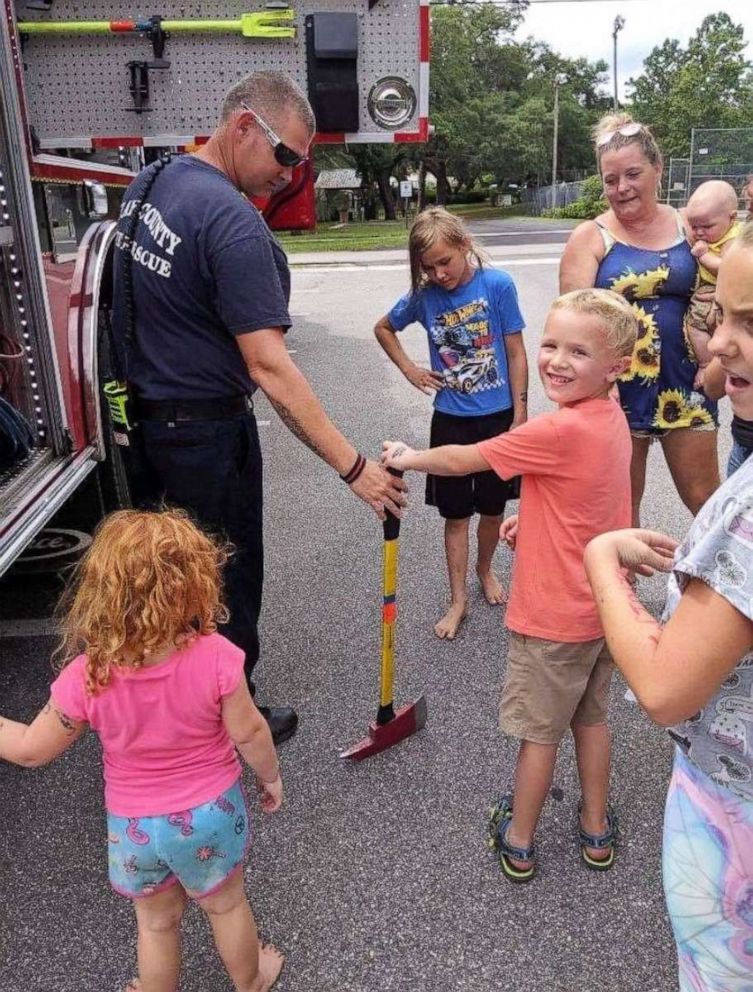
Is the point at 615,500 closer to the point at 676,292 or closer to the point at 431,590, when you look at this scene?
the point at 676,292

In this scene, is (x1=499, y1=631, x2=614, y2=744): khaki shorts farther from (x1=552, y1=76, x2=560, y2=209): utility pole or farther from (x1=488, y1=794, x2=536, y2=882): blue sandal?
(x1=552, y1=76, x2=560, y2=209): utility pole

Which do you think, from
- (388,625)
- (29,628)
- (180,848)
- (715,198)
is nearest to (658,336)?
(715,198)

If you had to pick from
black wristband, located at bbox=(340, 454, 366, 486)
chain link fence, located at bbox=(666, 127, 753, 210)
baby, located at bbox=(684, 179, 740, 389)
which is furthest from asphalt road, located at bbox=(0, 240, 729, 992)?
chain link fence, located at bbox=(666, 127, 753, 210)

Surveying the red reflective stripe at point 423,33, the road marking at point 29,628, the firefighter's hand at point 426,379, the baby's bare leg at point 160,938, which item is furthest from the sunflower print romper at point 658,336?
the road marking at point 29,628

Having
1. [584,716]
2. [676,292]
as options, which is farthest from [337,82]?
[584,716]

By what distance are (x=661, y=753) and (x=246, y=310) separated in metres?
1.96

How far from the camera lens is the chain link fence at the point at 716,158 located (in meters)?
27.2

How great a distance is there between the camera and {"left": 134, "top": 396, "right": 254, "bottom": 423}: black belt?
2471 mm

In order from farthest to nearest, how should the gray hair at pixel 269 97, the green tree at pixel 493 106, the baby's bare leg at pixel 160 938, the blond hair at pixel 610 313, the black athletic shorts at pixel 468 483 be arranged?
the green tree at pixel 493 106 < the black athletic shorts at pixel 468 483 < the gray hair at pixel 269 97 < the blond hair at pixel 610 313 < the baby's bare leg at pixel 160 938

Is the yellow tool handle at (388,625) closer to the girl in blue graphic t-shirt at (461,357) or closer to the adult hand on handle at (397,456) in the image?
the adult hand on handle at (397,456)

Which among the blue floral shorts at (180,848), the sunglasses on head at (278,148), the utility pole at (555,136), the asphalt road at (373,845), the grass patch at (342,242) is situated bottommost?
the asphalt road at (373,845)

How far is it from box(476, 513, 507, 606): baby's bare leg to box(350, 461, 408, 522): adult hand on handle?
122cm

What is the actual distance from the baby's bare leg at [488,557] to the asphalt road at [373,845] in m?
0.07

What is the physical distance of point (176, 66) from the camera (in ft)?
12.3
